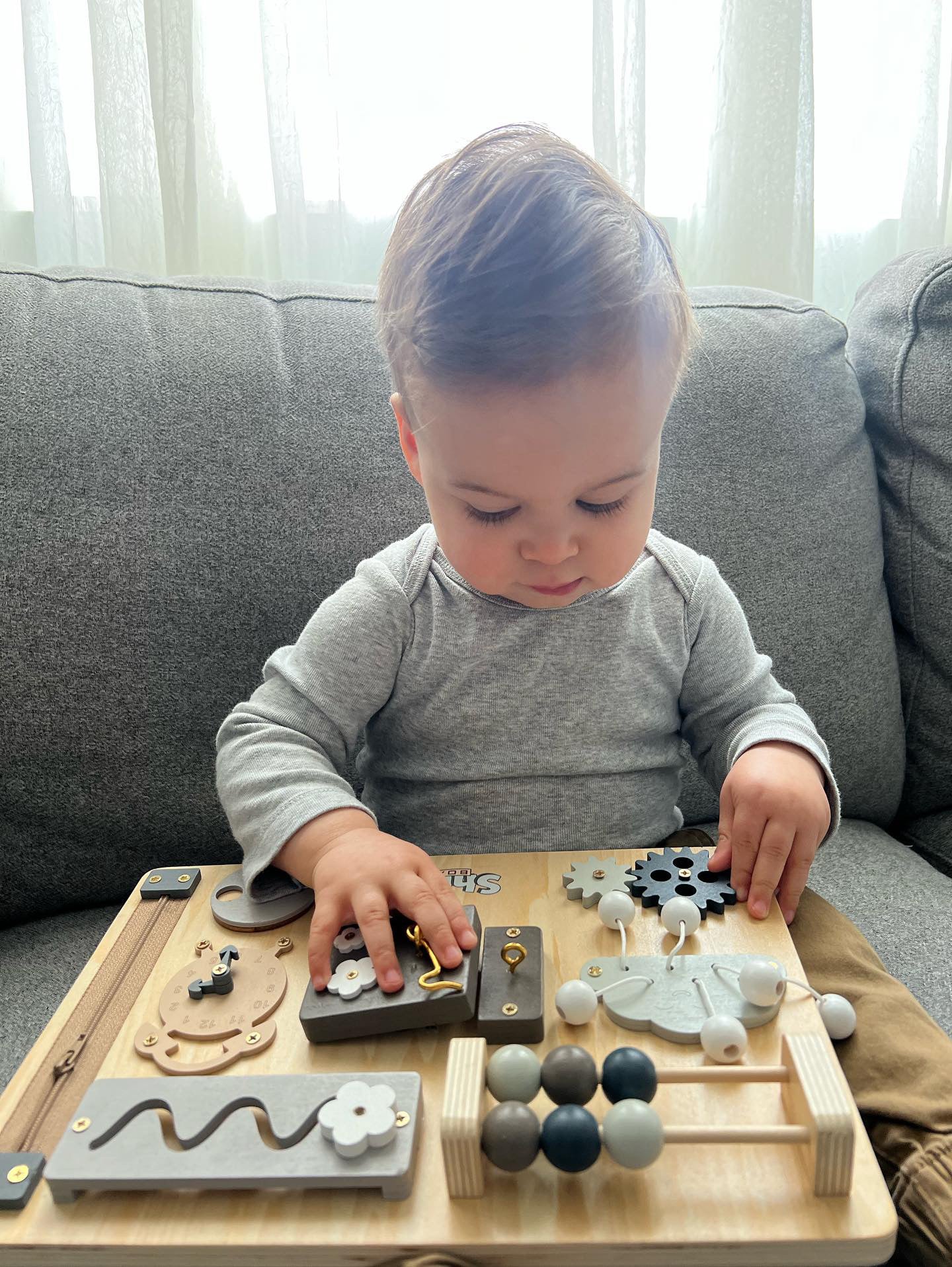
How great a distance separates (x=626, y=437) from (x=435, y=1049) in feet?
1.26

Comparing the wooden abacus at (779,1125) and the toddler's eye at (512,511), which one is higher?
the toddler's eye at (512,511)

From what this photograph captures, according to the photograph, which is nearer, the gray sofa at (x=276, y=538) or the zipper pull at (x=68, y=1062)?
the zipper pull at (x=68, y=1062)

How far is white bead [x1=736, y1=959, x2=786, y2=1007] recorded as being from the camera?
22.3 inches

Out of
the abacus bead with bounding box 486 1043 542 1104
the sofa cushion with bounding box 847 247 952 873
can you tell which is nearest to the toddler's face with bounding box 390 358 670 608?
the abacus bead with bounding box 486 1043 542 1104

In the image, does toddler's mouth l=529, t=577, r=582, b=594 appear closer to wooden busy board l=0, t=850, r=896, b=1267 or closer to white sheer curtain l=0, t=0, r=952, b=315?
wooden busy board l=0, t=850, r=896, b=1267

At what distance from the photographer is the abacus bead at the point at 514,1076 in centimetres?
50

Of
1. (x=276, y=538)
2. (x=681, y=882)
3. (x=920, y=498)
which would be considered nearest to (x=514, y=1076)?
(x=681, y=882)

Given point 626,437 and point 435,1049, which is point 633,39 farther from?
point 435,1049

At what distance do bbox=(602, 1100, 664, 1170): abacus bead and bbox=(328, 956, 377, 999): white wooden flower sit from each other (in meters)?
0.18

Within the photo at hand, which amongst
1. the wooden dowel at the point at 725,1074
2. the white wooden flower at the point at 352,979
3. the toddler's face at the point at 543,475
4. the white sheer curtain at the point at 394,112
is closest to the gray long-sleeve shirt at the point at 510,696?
the toddler's face at the point at 543,475

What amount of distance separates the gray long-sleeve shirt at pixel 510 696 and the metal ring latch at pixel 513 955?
8.8 inches

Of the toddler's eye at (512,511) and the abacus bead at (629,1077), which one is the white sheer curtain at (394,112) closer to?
the toddler's eye at (512,511)

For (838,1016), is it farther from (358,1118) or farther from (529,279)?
(529,279)

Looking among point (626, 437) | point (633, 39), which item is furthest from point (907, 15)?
point (626, 437)
